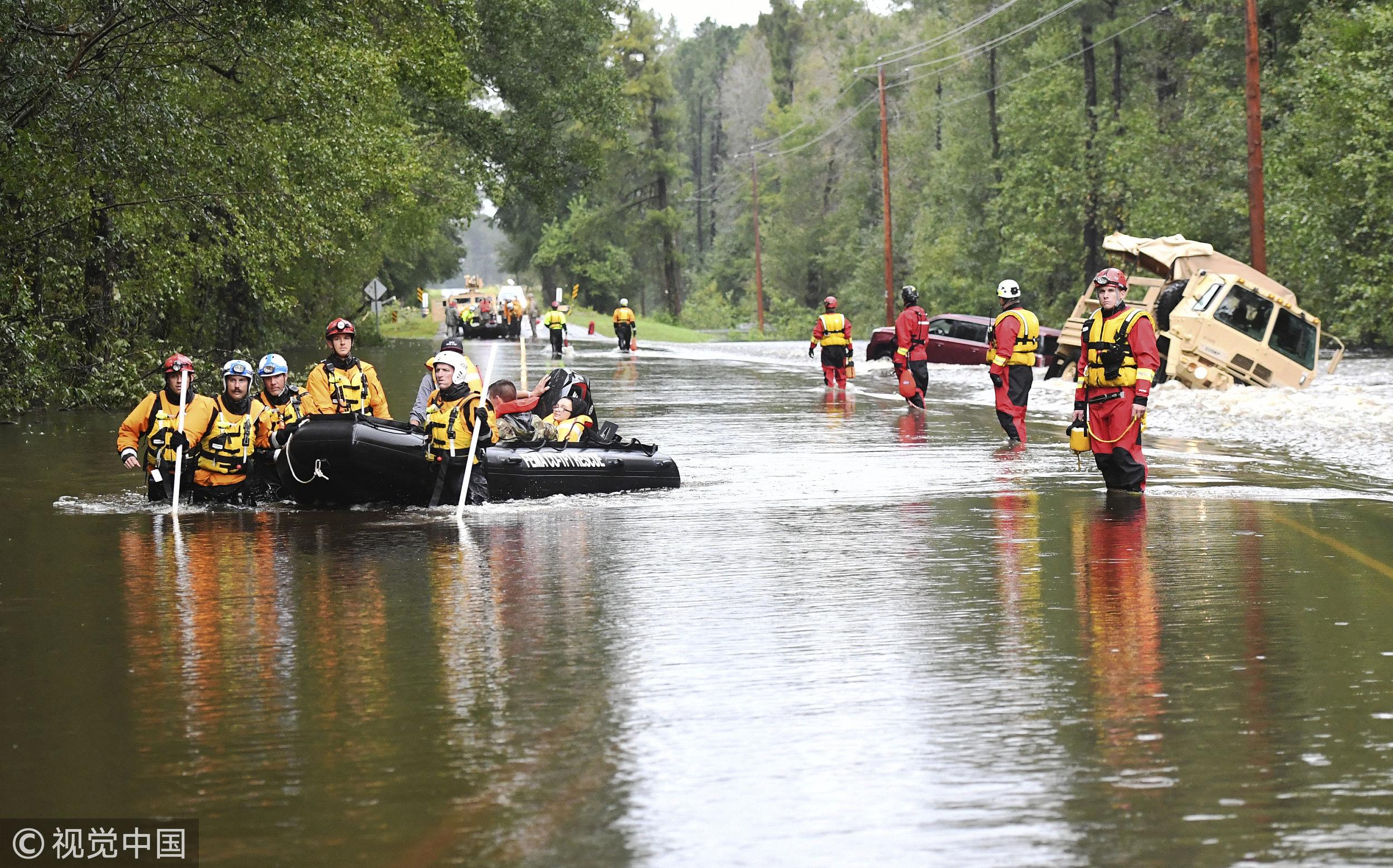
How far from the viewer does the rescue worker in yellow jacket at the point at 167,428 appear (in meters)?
15.1

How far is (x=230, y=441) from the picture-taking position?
15.2 m

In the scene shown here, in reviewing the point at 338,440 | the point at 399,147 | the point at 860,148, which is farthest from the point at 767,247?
the point at 338,440

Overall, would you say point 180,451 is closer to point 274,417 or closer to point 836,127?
point 274,417

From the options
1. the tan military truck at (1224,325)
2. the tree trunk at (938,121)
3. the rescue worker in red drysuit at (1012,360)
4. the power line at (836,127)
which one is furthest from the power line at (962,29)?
the rescue worker in red drysuit at (1012,360)

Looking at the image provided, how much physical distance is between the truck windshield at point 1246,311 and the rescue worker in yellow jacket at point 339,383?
1679cm

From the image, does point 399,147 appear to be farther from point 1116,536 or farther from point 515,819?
point 515,819

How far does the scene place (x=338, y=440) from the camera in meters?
14.6

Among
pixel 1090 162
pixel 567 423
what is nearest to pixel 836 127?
pixel 1090 162

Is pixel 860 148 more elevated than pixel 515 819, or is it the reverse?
pixel 860 148

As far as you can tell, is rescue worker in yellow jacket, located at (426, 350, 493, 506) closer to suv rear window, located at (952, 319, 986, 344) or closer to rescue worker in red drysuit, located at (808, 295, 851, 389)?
rescue worker in red drysuit, located at (808, 295, 851, 389)

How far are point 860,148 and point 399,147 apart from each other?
61925 millimetres

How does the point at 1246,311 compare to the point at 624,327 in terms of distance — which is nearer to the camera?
the point at 1246,311

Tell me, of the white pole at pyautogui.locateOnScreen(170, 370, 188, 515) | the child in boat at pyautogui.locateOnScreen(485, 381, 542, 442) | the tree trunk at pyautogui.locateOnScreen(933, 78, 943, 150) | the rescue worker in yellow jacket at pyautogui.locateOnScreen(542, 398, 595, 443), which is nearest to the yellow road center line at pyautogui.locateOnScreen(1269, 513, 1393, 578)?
the rescue worker in yellow jacket at pyautogui.locateOnScreen(542, 398, 595, 443)

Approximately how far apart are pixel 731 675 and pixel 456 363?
718cm
